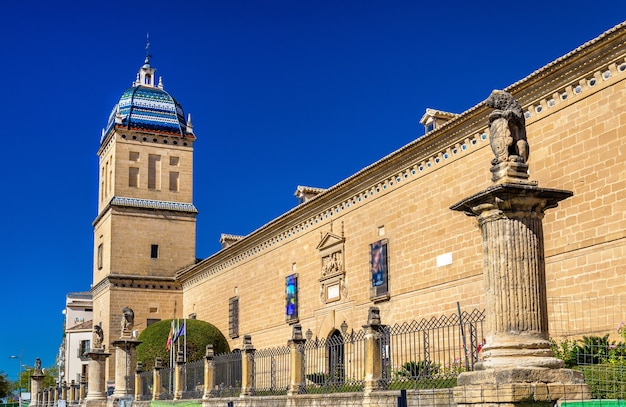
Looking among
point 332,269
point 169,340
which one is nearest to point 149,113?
point 169,340

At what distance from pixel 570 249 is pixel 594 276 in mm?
858

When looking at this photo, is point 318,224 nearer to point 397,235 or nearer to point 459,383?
point 397,235

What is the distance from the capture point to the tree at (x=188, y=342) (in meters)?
31.8

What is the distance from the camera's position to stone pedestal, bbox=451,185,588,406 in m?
8.00

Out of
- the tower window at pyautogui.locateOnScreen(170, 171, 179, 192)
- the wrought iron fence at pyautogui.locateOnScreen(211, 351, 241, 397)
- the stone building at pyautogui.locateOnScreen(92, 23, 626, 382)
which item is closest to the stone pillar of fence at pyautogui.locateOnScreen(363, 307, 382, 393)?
the stone building at pyautogui.locateOnScreen(92, 23, 626, 382)

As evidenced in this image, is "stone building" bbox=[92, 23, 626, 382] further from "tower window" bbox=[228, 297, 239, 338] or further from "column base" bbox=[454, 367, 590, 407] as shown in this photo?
"column base" bbox=[454, 367, 590, 407]

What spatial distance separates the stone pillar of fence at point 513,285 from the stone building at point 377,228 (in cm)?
699

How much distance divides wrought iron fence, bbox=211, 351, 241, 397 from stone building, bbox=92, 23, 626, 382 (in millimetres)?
4489

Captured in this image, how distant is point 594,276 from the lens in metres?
15.5

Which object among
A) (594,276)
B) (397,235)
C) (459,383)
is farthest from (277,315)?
(459,383)

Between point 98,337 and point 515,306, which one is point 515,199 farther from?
point 98,337

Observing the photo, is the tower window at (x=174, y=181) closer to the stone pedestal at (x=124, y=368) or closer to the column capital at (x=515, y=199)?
the stone pedestal at (x=124, y=368)

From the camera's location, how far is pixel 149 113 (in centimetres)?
4162

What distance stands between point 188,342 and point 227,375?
12.3 meters
